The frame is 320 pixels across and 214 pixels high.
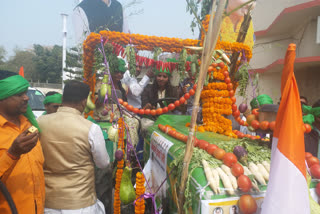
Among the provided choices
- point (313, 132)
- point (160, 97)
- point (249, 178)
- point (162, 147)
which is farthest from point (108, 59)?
point (313, 132)

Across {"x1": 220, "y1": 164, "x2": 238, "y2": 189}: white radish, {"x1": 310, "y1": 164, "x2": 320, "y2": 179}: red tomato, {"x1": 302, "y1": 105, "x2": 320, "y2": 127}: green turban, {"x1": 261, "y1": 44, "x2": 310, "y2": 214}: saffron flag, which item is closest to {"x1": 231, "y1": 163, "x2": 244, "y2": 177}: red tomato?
{"x1": 220, "y1": 164, "x2": 238, "y2": 189}: white radish

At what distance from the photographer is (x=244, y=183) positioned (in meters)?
1.46

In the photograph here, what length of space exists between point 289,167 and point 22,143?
165 centimetres

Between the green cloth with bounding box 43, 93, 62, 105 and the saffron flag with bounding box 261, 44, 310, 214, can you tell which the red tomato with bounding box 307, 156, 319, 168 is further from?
the green cloth with bounding box 43, 93, 62, 105

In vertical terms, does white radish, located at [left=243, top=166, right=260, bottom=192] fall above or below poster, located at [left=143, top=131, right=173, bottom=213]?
above

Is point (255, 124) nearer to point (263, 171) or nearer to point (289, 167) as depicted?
point (263, 171)

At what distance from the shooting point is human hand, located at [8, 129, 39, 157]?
1.44 m

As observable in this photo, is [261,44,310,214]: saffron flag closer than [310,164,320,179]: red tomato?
Yes

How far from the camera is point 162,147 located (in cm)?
270

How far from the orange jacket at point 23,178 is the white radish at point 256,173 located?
1.75 meters

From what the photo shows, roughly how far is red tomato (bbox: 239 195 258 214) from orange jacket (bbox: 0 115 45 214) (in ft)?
5.29

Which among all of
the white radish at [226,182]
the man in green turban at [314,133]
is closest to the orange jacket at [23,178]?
the white radish at [226,182]

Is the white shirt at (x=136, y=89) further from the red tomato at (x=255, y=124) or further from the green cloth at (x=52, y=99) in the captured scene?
the red tomato at (x=255, y=124)

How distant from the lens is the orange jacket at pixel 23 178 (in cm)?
162
